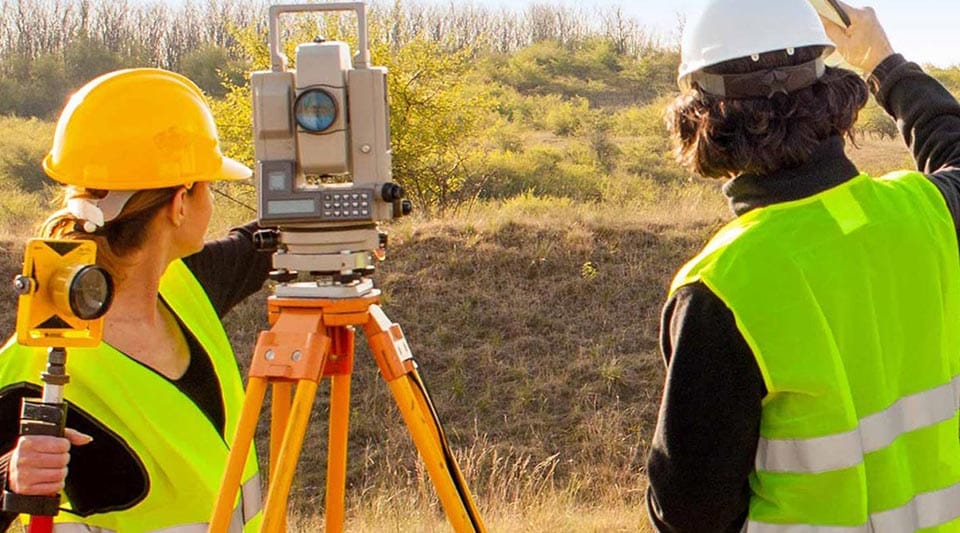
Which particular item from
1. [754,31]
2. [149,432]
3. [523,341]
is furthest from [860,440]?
[523,341]

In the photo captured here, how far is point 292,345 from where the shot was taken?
2.06 metres

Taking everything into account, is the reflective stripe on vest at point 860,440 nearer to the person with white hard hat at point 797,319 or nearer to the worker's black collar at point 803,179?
the person with white hard hat at point 797,319

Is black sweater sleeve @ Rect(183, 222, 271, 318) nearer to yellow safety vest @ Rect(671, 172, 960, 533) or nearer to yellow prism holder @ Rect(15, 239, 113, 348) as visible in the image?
yellow prism holder @ Rect(15, 239, 113, 348)

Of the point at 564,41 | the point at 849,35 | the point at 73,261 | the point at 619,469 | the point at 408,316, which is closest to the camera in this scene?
the point at 73,261

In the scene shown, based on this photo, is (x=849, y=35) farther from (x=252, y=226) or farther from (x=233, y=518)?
(x=233, y=518)

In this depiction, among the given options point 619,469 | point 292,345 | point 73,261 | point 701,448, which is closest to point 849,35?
point 701,448

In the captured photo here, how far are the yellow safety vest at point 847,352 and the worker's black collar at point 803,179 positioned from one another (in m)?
0.02

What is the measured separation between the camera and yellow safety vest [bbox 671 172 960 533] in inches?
68.6

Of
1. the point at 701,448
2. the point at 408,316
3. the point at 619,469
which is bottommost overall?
the point at 619,469

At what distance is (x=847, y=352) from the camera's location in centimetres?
180

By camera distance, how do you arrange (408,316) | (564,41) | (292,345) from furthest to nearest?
1. (564,41)
2. (408,316)
3. (292,345)

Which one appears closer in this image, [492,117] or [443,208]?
[443,208]

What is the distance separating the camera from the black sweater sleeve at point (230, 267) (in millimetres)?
2447

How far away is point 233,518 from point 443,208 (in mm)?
12111
